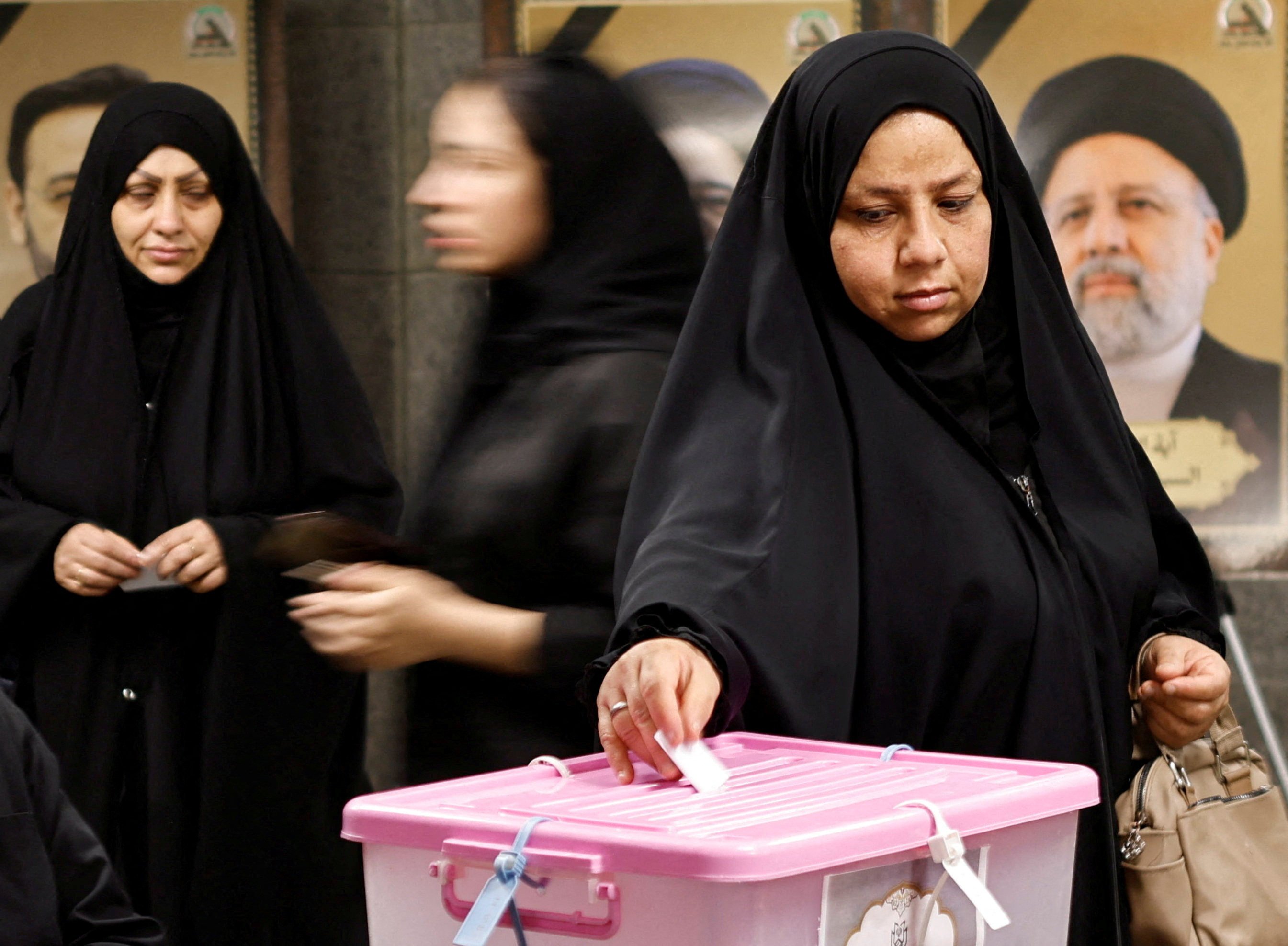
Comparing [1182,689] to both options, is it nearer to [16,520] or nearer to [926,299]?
[926,299]

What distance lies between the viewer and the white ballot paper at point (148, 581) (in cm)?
A: 296

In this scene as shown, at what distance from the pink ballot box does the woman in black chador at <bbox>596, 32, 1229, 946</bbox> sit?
25 cm

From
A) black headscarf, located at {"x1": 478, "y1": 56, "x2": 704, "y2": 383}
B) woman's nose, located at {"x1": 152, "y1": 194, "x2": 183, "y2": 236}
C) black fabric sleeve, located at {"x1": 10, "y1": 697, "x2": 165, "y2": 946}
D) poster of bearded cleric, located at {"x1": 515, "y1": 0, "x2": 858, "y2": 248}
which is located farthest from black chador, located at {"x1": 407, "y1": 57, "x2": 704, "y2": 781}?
poster of bearded cleric, located at {"x1": 515, "y1": 0, "x2": 858, "y2": 248}

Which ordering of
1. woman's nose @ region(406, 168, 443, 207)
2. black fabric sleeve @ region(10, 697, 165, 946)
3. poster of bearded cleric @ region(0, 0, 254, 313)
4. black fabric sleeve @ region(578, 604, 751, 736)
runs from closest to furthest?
black fabric sleeve @ region(578, 604, 751, 736), black fabric sleeve @ region(10, 697, 165, 946), woman's nose @ region(406, 168, 443, 207), poster of bearded cleric @ region(0, 0, 254, 313)

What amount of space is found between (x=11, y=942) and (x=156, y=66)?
2731 mm

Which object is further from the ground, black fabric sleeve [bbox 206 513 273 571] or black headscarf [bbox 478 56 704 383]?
black headscarf [bbox 478 56 704 383]

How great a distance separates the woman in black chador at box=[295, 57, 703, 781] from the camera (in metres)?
2.00

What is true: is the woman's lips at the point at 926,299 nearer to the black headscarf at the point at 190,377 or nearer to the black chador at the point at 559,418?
the black chador at the point at 559,418

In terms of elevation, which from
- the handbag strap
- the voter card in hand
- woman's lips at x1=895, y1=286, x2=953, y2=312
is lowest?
the handbag strap

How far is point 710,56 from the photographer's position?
397cm

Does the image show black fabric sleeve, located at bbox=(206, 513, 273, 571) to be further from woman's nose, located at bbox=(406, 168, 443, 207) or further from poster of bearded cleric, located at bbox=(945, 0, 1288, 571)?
poster of bearded cleric, located at bbox=(945, 0, 1288, 571)

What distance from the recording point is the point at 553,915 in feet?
3.52

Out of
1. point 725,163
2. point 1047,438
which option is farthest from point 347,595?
point 725,163

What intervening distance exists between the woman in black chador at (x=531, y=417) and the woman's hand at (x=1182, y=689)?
629 mm
